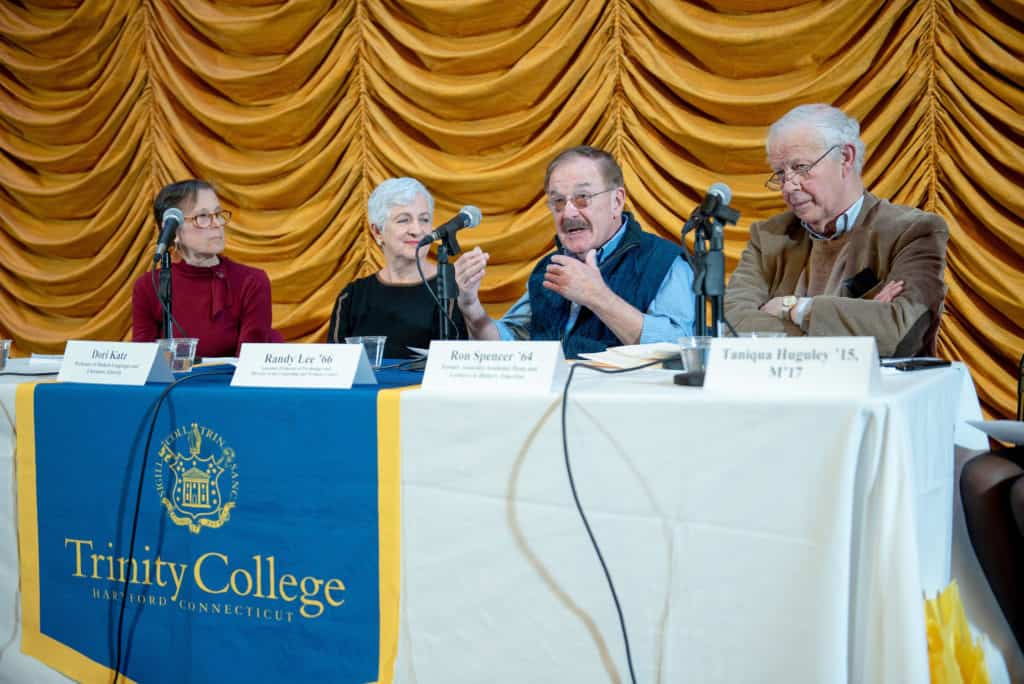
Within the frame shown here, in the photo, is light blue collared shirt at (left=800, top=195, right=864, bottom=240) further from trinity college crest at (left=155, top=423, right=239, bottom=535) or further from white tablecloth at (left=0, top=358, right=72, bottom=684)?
white tablecloth at (left=0, top=358, right=72, bottom=684)

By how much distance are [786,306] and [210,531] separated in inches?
62.9

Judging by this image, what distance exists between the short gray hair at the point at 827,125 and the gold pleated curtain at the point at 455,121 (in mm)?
1049

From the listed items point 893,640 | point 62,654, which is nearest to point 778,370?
point 893,640

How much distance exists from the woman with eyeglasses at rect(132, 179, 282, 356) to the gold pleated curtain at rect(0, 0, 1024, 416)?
4.17 ft

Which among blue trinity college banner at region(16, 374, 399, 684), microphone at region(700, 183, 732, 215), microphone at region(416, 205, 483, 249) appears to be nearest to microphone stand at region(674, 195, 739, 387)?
microphone at region(700, 183, 732, 215)

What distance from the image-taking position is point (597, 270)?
6.59 feet

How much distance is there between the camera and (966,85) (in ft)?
10.3

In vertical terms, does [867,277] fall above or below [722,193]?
above

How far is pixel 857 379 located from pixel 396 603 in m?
0.66

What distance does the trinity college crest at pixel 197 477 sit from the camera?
3.94 feet

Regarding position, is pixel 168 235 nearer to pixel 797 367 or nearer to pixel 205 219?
pixel 205 219

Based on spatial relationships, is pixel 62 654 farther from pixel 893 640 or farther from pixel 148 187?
pixel 148 187

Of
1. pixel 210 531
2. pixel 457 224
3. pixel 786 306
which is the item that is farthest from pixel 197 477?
pixel 786 306

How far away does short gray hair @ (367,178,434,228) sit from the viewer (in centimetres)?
271
